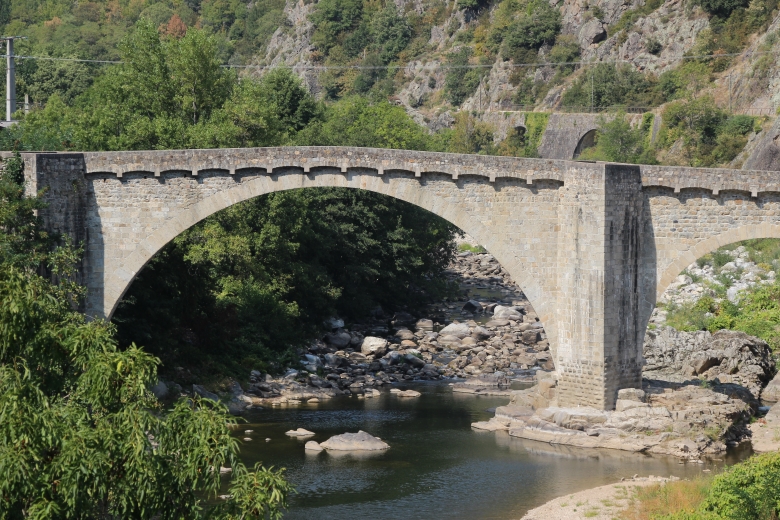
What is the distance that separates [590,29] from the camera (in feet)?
221

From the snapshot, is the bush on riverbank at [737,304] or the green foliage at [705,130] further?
the green foliage at [705,130]

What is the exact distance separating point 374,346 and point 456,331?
3.78 metres

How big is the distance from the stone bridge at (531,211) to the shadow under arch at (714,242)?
32mm

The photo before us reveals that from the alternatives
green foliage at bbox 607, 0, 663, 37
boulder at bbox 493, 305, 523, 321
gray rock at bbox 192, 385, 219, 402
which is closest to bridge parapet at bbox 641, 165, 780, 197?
gray rock at bbox 192, 385, 219, 402

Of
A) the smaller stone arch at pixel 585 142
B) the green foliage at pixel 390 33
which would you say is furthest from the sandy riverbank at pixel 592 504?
the green foliage at pixel 390 33

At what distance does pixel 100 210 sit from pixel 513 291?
77.8ft

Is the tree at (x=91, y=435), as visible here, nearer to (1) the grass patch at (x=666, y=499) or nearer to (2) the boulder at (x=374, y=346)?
(1) the grass patch at (x=666, y=499)

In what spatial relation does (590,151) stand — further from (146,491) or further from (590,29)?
(146,491)

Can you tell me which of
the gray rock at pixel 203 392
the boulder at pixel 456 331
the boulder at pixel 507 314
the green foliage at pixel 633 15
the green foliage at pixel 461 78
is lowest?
the gray rock at pixel 203 392

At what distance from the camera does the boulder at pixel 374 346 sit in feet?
117

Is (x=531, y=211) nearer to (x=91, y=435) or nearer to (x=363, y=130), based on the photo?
(x=91, y=435)

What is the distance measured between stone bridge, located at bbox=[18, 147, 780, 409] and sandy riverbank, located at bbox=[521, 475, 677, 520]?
3.92 metres

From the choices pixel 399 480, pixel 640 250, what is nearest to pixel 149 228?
pixel 399 480

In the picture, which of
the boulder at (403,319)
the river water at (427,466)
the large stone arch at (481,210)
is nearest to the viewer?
the river water at (427,466)
